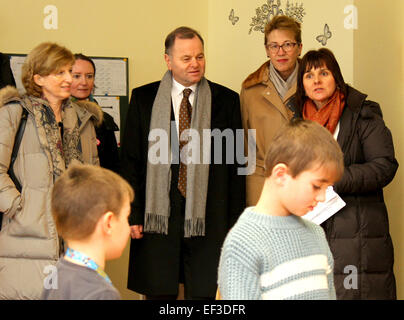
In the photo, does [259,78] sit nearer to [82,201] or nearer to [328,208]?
[328,208]

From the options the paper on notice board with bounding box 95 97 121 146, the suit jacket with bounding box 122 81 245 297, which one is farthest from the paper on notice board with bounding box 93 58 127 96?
the suit jacket with bounding box 122 81 245 297

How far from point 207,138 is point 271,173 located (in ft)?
4.82

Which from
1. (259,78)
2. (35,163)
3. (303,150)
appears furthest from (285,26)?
(303,150)

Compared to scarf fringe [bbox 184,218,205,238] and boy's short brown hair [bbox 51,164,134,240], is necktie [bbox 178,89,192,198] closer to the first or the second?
scarf fringe [bbox 184,218,205,238]

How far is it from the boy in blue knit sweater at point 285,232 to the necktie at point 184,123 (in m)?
1.44

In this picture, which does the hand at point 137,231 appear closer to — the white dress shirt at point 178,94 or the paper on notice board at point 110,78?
the white dress shirt at point 178,94

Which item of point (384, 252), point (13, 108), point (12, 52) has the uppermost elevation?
point (12, 52)

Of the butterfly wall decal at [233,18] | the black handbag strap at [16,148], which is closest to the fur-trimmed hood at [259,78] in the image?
the butterfly wall decal at [233,18]

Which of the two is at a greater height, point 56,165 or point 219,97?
point 219,97

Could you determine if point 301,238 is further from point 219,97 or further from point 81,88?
point 81,88

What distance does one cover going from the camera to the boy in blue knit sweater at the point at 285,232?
5.67 feet

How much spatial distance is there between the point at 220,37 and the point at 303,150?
10.3 feet

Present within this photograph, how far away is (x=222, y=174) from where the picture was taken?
331cm
